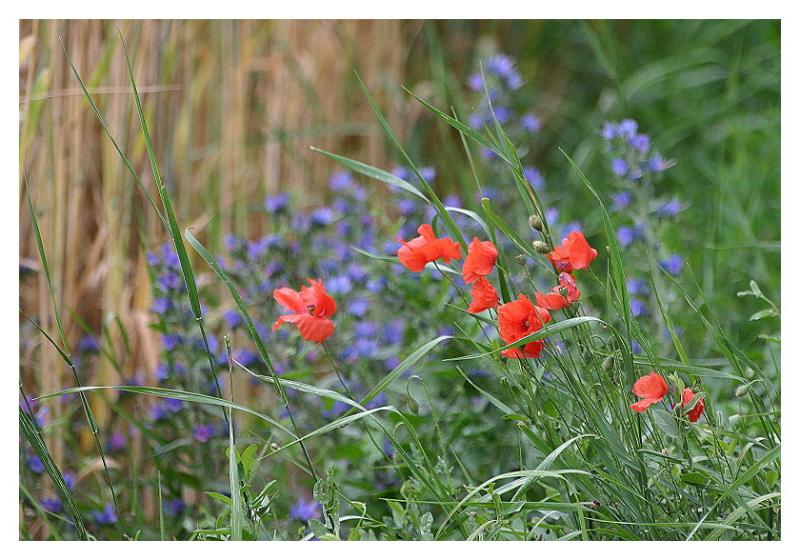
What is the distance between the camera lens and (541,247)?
83 cm

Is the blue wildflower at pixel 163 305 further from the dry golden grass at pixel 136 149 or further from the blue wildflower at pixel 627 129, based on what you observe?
the blue wildflower at pixel 627 129

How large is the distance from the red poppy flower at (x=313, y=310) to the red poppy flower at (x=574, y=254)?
24 centimetres

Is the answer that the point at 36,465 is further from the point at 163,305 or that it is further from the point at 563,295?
the point at 563,295

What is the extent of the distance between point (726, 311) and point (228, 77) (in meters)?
1.03

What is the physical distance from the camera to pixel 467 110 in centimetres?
232

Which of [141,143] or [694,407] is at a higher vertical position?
[141,143]

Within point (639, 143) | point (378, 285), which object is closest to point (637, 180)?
point (639, 143)

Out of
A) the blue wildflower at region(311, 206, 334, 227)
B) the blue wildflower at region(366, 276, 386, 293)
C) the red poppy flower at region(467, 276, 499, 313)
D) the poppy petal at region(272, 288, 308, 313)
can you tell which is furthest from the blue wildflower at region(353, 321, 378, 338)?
the red poppy flower at region(467, 276, 499, 313)

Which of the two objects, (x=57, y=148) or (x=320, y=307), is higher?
(x=57, y=148)

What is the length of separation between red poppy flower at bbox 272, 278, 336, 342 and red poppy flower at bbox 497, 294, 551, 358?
0.20 m

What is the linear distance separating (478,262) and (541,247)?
6 cm
